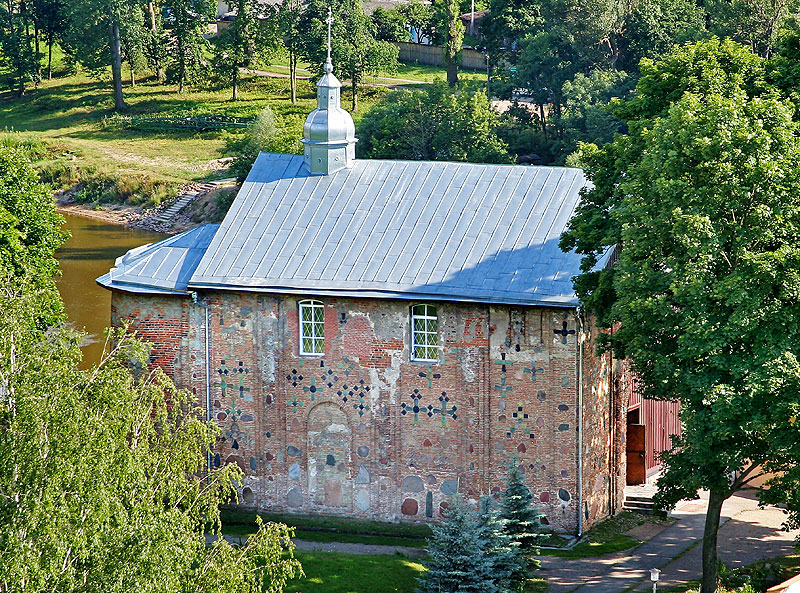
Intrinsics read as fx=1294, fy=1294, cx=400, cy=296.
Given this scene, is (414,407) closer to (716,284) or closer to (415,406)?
(415,406)

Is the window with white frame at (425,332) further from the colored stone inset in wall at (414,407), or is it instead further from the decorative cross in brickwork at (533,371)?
the decorative cross in brickwork at (533,371)

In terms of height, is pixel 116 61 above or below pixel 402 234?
above

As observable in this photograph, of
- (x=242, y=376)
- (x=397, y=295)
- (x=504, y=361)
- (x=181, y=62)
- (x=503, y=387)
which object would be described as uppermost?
(x=181, y=62)

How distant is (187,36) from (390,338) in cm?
6409

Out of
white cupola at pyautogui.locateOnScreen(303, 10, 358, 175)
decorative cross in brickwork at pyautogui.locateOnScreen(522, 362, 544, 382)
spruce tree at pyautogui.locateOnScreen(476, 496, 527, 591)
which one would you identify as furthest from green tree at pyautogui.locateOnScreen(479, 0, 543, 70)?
spruce tree at pyautogui.locateOnScreen(476, 496, 527, 591)

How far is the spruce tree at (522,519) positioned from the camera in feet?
103

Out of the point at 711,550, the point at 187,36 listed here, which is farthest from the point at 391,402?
the point at 187,36

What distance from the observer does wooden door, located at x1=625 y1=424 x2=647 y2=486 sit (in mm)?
37562

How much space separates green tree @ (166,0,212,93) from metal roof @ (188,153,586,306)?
5887 centimetres

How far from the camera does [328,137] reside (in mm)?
37500

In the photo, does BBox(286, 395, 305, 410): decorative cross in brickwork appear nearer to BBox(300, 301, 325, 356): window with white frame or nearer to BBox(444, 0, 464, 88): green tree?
BBox(300, 301, 325, 356): window with white frame

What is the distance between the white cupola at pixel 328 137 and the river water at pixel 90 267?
696 inches

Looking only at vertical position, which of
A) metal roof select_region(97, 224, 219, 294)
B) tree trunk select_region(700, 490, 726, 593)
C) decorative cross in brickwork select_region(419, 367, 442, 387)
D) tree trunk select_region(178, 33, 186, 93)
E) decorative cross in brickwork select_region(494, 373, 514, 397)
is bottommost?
tree trunk select_region(700, 490, 726, 593)

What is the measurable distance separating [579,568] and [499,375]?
5.38 m
